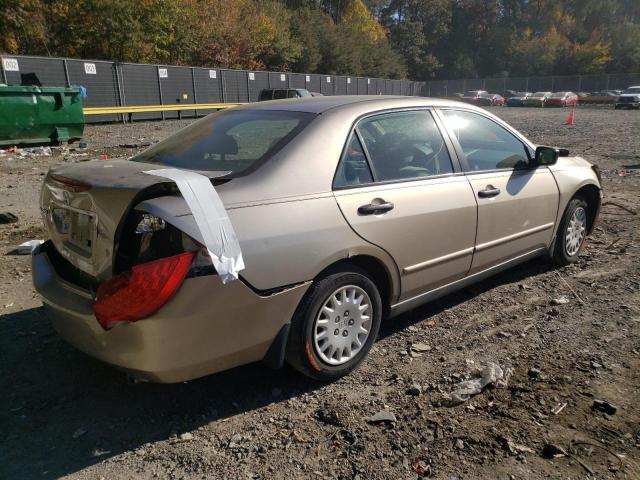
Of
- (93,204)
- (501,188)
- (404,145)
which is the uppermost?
(404,145)

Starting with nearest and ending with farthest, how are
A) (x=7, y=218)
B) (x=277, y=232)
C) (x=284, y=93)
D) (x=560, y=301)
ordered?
1. (x=277, y=232)
2. (x=560, y=301)
3. (x=7, y=218)
4. (x=284, y=93)

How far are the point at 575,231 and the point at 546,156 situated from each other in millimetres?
1109

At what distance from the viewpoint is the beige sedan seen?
2422 mm

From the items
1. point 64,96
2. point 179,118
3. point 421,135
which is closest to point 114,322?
point 421,135

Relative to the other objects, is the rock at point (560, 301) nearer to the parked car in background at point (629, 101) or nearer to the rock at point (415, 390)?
the rock at point (415, 390)

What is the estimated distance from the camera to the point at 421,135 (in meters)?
3.68

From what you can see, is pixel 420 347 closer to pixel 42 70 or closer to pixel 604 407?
pixel 604 407

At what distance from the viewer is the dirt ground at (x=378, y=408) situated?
248cm

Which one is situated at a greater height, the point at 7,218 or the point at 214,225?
the point at 214,225

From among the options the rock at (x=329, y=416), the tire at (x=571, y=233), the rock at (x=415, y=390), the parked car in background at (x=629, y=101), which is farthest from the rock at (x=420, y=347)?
the parked car in background at (x=629, y=101)

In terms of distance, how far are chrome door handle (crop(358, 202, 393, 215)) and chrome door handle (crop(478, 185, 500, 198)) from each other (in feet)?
3.20

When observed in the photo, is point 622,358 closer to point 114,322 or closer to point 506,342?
point 506,342

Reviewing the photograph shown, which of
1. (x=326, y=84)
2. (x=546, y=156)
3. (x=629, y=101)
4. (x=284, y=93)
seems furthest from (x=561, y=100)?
(x=546, y=156)

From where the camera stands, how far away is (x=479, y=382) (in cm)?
311
